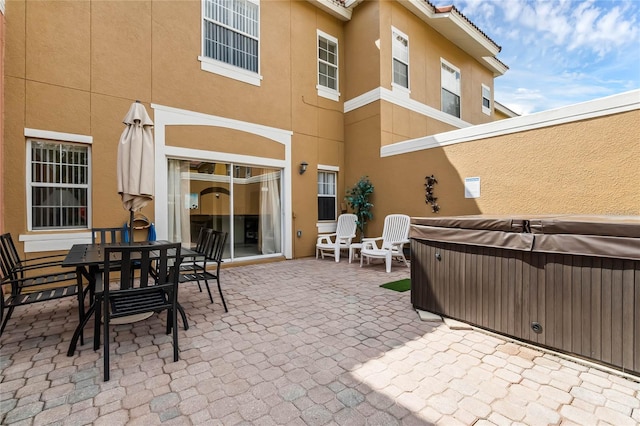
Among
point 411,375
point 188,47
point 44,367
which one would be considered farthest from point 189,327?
point 188,47

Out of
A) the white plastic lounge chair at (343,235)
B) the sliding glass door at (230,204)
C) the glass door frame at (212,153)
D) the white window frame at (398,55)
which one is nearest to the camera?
the glass door frame at (212,153)

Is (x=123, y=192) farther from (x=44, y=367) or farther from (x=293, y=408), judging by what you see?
(x=293, y=408)

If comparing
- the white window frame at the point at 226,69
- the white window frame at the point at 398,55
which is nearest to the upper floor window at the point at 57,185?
the white window frame at the point at 226,69

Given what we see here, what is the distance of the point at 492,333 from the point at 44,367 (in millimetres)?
4328

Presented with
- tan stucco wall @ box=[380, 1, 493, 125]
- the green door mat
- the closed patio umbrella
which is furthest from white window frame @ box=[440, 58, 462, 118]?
the closed patio umbrella

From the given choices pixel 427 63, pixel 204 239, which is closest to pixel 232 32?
pixel 204 239

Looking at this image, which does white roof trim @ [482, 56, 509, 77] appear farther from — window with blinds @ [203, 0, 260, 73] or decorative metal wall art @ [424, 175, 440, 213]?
window with blinds @ [203, 0, 260, 73]

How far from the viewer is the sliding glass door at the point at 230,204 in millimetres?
6074

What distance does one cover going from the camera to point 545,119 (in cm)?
492

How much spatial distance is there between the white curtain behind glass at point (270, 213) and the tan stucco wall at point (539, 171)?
10.3ft

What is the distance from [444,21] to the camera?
9.08m

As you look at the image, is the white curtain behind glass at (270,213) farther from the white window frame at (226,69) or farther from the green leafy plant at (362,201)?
the white window frame at (226,69)

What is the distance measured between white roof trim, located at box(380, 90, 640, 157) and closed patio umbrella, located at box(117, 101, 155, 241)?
5.68m

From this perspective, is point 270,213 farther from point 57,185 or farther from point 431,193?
point 57,185
